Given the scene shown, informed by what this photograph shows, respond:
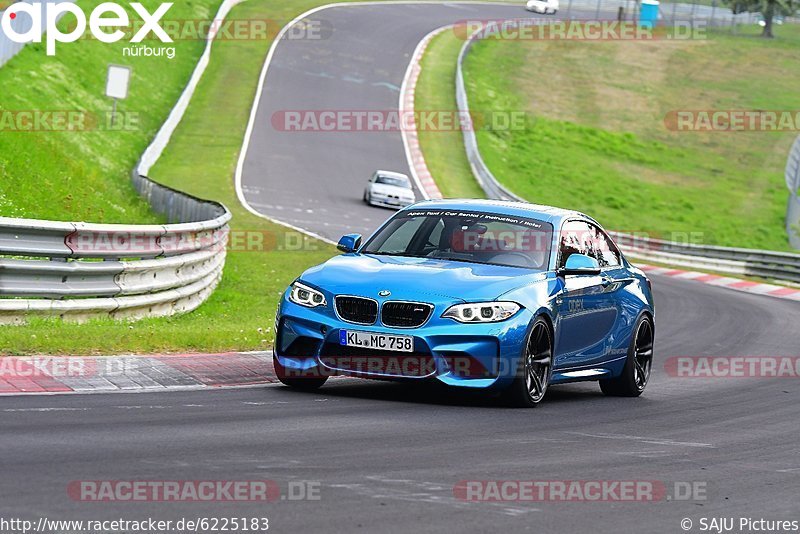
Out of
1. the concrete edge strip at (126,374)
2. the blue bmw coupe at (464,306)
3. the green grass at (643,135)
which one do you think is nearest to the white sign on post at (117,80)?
the green grass at (643,135)

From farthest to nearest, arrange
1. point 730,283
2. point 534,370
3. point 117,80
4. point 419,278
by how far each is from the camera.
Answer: point 117,80, point 730,283, point 534,370, point 419,278

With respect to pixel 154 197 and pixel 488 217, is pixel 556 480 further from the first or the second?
pixel 154 197

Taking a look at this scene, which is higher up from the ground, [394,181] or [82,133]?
[82,133]

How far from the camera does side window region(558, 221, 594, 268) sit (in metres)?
12.1

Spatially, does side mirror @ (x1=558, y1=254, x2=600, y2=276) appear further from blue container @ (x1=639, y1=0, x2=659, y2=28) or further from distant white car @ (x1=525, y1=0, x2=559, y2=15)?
blue container @ (x1=639, y1=0, x2=659, y2=28)

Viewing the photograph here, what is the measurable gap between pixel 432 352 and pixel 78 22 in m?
42.8

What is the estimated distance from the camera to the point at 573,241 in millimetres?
12445

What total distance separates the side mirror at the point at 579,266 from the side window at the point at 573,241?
144 mm

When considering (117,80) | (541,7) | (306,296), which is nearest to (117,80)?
(117,80)

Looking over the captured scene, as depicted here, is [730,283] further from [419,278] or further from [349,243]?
[419,278]

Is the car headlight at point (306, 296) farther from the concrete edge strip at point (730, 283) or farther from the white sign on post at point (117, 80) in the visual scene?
the white sign on post at point (117, 80)

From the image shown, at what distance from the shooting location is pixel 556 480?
26.2ft

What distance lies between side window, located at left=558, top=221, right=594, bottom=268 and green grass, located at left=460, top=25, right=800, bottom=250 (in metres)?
35.4

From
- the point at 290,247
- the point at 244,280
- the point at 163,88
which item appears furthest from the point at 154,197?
the point at 163,88
